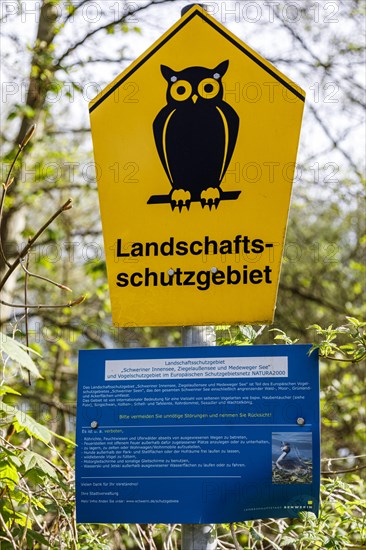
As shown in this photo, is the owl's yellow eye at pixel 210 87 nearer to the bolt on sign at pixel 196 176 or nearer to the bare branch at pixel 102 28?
the bolt on sign at pixel 196 176

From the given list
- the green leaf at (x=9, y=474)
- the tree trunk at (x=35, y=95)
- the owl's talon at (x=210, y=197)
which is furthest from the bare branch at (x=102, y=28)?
the green leaf at (x=9, y=474)

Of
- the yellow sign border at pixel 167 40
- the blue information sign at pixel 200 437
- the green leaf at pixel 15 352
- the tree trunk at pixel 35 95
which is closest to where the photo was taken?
the blue information sign at pixel 200 437

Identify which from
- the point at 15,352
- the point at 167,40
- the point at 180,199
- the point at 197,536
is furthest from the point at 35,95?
the point at 197,536

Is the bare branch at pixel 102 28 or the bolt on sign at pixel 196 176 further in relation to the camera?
the bare branch at pixel 102 28

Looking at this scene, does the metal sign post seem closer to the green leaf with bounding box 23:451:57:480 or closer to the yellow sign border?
the green leaf with bounding box 23:451:57:480

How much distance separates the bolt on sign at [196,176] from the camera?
231 centimetres

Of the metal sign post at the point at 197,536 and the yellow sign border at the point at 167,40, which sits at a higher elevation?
the yellow sign border at the point at 167,40

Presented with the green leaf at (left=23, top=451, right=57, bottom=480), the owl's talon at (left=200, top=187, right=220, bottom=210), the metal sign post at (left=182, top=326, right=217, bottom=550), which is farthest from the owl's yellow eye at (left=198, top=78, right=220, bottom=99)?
the green leaf at (left=23, top=451, right=57, bottom=480)

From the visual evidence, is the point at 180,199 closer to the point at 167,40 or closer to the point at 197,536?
the point at 167,40

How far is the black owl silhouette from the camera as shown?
236 cm

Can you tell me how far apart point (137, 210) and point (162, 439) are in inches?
27.9

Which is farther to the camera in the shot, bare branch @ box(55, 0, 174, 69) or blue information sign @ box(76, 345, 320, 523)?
bare branch @ box(55, 0, 174, 69)

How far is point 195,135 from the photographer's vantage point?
96.2 inches

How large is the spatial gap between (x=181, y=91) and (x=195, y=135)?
147mm
